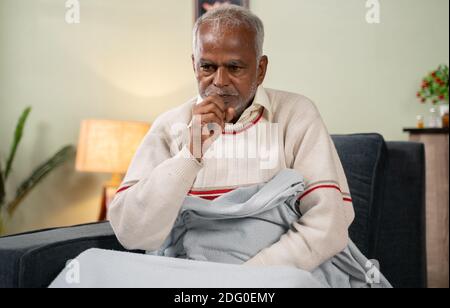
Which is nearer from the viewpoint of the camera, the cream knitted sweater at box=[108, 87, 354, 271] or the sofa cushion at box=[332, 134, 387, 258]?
the cream knitted sweater at box=[108, 87, 354, 271]

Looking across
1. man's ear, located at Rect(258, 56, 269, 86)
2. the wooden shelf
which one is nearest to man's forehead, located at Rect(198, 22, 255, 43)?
man's ear, located at Rect(258, 56, 269, 86)

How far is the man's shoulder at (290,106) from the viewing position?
1.37m

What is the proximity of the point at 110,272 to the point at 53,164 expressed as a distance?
2.46 meters

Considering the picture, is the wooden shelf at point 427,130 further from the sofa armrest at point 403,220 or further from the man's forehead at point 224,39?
the man's forehead at point 224,39

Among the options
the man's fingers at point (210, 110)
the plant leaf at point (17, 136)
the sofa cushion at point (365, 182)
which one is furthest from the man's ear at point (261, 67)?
the plant leaf at point (17, 136)

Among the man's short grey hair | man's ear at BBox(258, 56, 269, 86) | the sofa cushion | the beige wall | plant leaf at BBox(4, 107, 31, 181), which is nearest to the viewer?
the man's short grey hair

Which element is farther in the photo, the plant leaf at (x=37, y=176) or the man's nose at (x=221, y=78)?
the plant leaf at (x=37, y=176)

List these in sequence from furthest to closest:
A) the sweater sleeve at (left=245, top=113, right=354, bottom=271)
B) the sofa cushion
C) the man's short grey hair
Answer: the sofa cushion
the man's short grey hair
the sweater sleeve at (left=245, top=113, right=354, bottom=271)

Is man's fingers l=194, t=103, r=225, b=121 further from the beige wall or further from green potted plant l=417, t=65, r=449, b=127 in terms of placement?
green potted plant l=417, t=65, r=449, b=127

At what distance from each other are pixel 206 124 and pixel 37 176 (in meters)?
2.44

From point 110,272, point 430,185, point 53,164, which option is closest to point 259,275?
point 110,272

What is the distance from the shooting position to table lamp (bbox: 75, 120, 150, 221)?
10.4ft

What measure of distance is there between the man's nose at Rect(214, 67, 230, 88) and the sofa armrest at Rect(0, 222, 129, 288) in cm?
49
